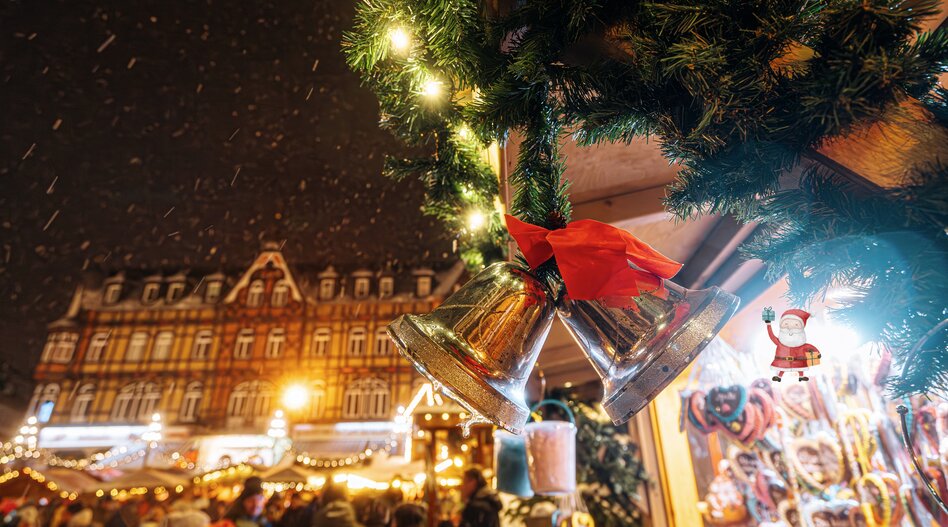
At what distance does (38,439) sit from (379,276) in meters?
17.6

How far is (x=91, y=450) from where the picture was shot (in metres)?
22.4

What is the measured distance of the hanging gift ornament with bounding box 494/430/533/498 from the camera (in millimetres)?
3043

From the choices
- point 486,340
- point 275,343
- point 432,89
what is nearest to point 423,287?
point 275,343

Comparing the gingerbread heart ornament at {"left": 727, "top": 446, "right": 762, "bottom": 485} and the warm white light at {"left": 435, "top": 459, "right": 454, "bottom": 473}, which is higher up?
the warm white light at {"left": 435, "top": 459, "right": 454, "bottom": 473}

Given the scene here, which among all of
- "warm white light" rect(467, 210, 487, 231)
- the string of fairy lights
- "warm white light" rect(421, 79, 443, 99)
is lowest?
"warm white light" rect(421, 79, 443, 99)

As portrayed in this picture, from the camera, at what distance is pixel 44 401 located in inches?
930

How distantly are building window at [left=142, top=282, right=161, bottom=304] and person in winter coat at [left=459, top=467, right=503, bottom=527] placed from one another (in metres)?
27.4

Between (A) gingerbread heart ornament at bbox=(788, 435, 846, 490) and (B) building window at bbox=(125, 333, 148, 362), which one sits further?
(B) building window at bbox=(125, 333, 148, 362)

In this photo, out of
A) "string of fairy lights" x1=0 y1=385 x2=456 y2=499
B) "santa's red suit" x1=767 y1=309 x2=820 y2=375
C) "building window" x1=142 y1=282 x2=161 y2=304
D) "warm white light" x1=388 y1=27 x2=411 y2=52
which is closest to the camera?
"santa's red suit" x1=767 y1=309 x2=820 y2=375

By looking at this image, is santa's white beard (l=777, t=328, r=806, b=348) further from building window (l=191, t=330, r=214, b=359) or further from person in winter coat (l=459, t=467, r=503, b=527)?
building window (l=191, t=330, r=214, b=359)

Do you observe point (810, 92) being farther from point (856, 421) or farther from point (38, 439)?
point (38, 439)

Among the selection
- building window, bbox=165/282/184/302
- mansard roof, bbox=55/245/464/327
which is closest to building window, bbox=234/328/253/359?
mansard roof, bbox=55/245/464/327

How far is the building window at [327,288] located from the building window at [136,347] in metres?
9.03

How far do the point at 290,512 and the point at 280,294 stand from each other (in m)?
17.8
